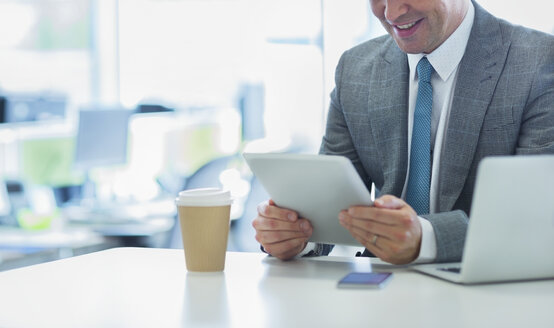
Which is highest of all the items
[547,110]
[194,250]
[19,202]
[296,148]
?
[547,110]

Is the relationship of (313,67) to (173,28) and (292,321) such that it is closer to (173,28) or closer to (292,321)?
(173,28)

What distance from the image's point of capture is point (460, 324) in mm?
973

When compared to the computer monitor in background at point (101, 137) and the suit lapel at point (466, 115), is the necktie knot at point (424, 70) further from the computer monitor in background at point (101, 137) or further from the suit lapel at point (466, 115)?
the computer monitor in background at point (101, 137)

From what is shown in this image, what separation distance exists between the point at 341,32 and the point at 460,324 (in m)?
4.23

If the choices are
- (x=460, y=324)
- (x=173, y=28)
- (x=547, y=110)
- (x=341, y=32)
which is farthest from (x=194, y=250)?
(x=173, y=28)

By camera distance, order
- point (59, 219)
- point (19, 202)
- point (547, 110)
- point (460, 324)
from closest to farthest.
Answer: point (460, 324)
point (547, 110)
point (59, 219)
point (19, 202)

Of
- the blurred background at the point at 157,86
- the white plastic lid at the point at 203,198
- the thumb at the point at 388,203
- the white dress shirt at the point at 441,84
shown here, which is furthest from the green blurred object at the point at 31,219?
the thumb at the point at 388,203

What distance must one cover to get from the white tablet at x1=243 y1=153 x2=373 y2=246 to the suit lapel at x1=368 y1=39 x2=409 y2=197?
39cm

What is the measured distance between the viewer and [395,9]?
1.81m

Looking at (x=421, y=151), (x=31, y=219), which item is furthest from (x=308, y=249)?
(x=31, y=219)

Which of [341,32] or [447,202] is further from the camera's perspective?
[341,32]

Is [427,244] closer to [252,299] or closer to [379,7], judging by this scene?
[252,299]

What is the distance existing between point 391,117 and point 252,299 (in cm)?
87

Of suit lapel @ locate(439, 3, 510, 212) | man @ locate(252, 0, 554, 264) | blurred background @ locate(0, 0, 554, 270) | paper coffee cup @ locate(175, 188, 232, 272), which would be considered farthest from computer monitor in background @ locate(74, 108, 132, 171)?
paper coffee cup @ locate(175, 188, 232, 272)
